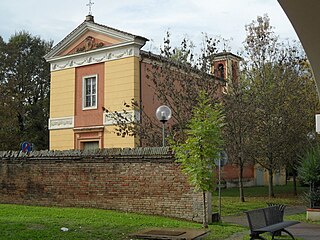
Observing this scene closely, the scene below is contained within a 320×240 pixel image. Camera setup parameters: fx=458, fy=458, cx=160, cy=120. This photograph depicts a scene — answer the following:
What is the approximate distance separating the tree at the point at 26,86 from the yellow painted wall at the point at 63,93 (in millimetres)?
6857

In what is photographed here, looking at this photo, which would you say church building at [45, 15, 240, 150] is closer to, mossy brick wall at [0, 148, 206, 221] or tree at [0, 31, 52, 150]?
mossy brick wall at [0, 148, 206, 221]

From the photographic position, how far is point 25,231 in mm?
10688

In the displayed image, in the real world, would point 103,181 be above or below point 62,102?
below

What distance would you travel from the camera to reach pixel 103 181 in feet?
52.5

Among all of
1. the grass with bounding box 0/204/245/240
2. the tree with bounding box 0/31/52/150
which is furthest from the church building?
the grass with bounding box 0/204/245/240

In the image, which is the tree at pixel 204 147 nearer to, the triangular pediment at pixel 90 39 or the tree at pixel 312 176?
the tree at pixel 312 176

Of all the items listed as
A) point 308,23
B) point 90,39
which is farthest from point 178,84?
point 308,23

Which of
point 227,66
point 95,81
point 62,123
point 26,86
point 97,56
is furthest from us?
point 26,86

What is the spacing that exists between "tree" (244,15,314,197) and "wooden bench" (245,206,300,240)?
11156 mm

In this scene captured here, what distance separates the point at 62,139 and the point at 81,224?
16.5 metres

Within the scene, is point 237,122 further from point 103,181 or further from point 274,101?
point 103,181

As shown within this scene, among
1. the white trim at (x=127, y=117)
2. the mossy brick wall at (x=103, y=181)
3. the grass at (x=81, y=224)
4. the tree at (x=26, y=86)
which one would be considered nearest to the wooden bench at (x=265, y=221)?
the grass at (x=81, y=224)

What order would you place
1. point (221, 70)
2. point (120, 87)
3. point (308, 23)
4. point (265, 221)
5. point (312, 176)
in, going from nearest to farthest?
point (308, 23), point (265, 221), point (312, 176), point (221, 70), point (120, 87)

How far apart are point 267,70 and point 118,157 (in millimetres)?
10601
